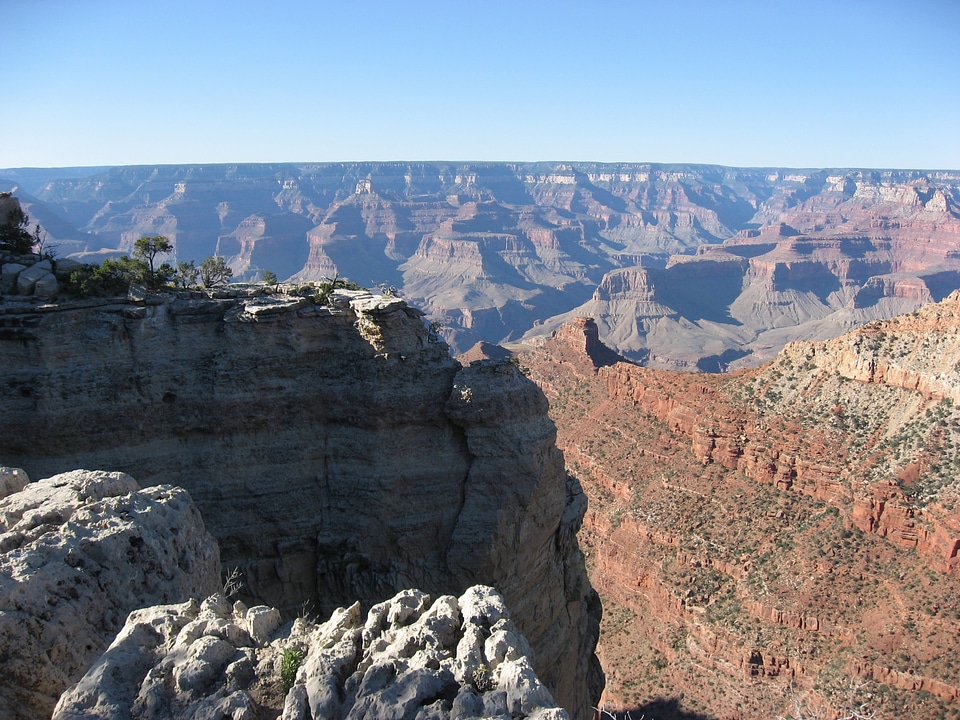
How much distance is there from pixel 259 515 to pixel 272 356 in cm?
511

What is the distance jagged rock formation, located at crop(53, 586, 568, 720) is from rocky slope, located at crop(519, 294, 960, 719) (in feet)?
82.3

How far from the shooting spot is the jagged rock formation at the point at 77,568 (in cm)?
1104

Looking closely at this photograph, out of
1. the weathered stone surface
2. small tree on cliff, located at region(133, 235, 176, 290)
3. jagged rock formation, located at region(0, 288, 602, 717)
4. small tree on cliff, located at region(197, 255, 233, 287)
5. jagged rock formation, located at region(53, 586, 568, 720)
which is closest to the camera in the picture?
jagged rock formation, located at region(53, 586, 568, 720)

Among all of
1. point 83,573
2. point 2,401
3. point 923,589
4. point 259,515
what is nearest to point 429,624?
point 83,573

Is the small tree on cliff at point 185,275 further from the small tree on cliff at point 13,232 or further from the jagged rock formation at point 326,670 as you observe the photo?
the jagged rock formation at point 326,670

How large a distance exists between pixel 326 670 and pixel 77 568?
246 inches

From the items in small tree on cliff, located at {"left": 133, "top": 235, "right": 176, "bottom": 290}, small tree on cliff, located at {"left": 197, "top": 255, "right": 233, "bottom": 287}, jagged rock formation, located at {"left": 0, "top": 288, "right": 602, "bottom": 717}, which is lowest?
jagged rock formation, located at {"left": 0, "top": 288, "right": 602, "bottom": 717}

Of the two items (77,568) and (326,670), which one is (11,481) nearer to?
(77,568)

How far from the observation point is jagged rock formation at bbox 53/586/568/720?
28.6ft

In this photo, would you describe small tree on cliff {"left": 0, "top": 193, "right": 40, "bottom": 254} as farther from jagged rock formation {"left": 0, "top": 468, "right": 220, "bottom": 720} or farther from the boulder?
jagged rock formation {"left": 0, "top": 468, "right": 220, "bottom": 720}

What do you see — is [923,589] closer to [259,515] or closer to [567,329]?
[259,515]

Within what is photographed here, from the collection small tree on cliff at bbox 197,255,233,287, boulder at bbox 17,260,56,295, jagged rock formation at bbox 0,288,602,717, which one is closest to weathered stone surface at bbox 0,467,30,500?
jagged rock formation at bbox 0,288,602,717

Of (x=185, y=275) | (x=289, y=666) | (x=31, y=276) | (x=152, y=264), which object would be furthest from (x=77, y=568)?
(x=185, y=275)

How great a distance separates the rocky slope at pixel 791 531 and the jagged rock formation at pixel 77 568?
25496mm
